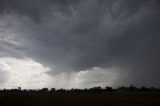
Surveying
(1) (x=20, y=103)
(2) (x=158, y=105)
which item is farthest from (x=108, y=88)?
(2) (x=158, y=105)

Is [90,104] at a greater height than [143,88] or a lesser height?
lesser

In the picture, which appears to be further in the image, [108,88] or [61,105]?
[108,88]

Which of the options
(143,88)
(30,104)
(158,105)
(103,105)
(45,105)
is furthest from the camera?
(143,88)

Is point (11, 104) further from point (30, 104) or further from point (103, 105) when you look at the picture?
point (103, 105)

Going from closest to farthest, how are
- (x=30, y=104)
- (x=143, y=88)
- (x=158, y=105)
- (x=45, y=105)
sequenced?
(x=158, y=105), (x=45, y=105), (x=30, y=104), (x=143, y=88)

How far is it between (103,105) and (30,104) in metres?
23.5

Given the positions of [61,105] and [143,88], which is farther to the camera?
[143,88]

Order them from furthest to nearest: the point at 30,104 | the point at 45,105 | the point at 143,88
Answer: the point at 143,88 < the point at 30,104 < the point at 45,105

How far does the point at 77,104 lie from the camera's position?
74.3m

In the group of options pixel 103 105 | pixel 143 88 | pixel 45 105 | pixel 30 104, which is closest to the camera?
pixel 103 105

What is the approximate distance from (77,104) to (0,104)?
23860 millimetres

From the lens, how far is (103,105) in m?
70.6

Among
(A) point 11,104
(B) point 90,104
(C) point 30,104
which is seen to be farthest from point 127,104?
(A) point 11,104

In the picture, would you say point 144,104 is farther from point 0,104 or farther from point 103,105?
point 0,104
